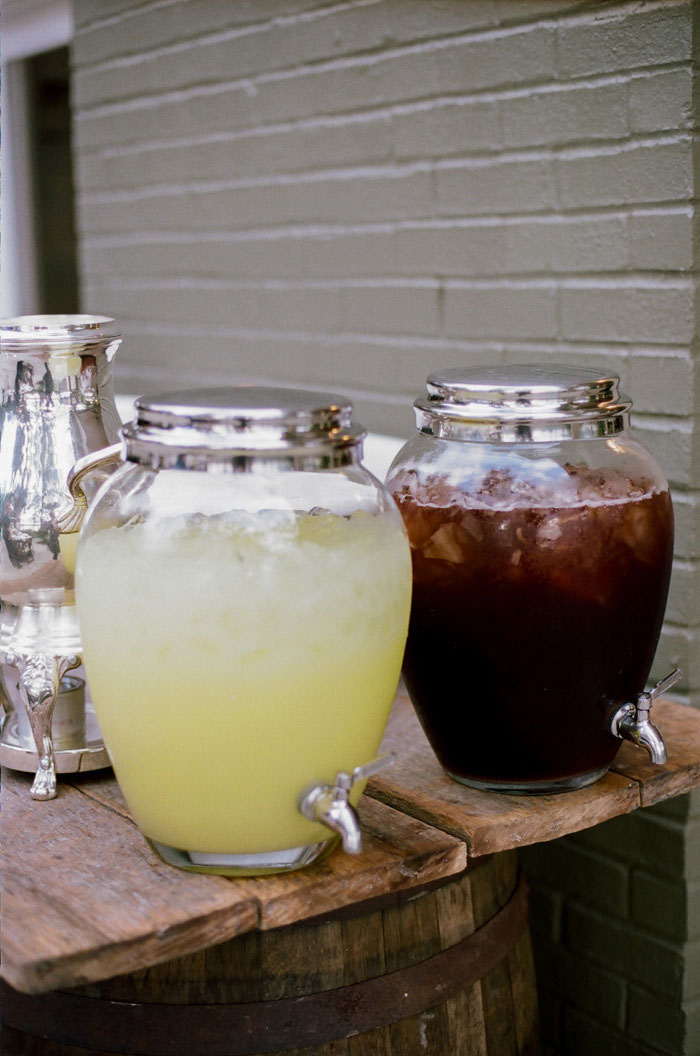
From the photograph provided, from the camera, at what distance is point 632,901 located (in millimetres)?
1698

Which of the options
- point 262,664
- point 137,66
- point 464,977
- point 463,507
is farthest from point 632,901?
point 137,66

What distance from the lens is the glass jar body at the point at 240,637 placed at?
882 mm

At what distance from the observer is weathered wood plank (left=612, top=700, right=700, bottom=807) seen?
45.5 inches

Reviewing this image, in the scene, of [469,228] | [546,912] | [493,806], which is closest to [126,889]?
[493,806]

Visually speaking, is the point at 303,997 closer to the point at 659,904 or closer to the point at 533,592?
the point at 533,592

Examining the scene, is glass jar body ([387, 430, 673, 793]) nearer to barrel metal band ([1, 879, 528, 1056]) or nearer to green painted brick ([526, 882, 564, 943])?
barrel metal band ([1, 879, 528, 1056])

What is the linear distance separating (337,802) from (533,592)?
25 centimetres

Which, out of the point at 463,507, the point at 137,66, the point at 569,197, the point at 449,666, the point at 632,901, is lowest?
the point at 632,901

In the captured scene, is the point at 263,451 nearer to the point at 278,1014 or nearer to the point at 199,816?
the point at 199,816

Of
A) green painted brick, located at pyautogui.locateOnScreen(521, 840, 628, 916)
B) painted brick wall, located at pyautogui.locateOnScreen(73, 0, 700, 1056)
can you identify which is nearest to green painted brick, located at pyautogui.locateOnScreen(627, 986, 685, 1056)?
painted brick wall, located at pyautogui.locateOnScreen(73, 0, 700, 1056)

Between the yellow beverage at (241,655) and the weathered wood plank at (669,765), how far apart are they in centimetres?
34

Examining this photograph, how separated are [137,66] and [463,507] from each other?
1984mm

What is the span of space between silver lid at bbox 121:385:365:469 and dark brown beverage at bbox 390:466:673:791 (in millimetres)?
154

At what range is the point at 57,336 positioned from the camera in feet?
3.62
